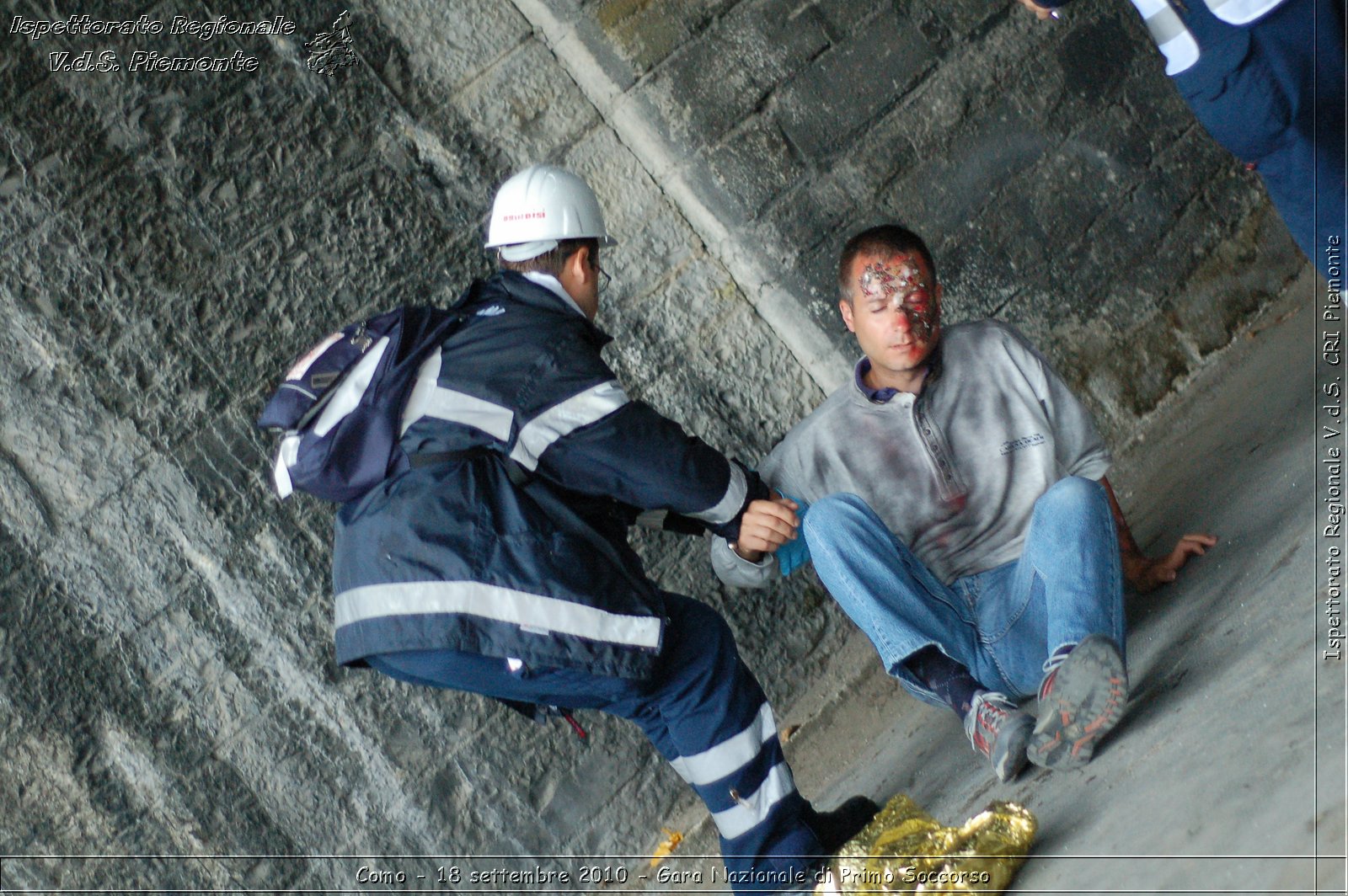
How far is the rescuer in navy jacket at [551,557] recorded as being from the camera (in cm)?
231

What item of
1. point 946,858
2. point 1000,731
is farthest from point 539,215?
point 946,858

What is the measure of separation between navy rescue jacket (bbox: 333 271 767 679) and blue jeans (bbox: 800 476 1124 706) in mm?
316

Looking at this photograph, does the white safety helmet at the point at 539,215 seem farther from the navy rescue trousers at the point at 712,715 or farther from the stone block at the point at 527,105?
the navy rescue trousers at the point at 712,715

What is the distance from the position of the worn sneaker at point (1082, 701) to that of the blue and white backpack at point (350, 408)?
1386mm

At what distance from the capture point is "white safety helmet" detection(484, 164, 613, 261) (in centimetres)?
263

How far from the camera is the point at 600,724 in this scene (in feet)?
10.6

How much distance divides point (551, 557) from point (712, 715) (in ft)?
1.75

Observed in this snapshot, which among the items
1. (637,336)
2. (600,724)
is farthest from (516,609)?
(637,336)

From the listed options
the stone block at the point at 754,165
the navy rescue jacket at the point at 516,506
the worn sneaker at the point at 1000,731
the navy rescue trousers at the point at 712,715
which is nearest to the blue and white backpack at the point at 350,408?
the navy rescue jacket at the point at 516,506

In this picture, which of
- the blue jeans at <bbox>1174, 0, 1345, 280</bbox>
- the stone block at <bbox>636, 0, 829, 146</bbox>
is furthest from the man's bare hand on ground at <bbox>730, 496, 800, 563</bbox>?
the stone block at <bbox>636, 0, 829, 146</bbox>

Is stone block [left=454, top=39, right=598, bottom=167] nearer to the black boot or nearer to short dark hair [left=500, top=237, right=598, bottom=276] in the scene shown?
short dark hair [left=500, top=237, right=598, bottom=276]

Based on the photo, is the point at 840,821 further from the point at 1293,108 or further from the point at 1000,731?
the point at 1293,108

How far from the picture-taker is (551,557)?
2.33 meters

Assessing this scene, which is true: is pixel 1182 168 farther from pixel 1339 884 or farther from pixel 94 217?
pixel 94 217
